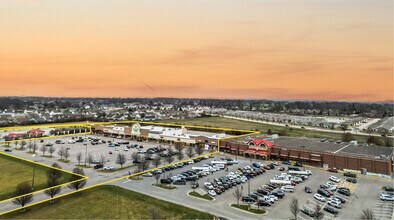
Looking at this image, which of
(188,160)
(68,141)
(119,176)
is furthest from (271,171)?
(68,141)

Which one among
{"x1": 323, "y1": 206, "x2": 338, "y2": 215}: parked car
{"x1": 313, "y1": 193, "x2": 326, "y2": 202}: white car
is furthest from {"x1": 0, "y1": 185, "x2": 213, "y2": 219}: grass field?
{"x1": 313, "y1": 193, "x2": 326, "y2": 202}: white car

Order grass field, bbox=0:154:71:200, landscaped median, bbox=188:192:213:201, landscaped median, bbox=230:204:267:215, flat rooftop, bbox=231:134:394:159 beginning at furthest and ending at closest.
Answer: flat rooftop, bbox=231:134:394:159 → grass field, bbox=0:154:71:200 → landscaped median, bbox=188:192:213:201 → landscaped median, bbox=230:204:267:215

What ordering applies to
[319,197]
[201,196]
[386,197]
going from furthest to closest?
1. [201,196]
2. [319,197]
3. [386,197]

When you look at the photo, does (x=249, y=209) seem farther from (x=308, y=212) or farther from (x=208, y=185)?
(x=208, y=185)

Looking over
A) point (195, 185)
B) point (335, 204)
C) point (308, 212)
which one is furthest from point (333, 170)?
point (195, 185)

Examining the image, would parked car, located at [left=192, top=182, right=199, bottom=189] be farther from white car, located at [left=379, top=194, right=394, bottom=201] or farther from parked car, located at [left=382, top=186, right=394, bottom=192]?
parked car, located at [left=382, top=186, right=394, bottom=192]

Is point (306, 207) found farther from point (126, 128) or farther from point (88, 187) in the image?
point (126, 128)
